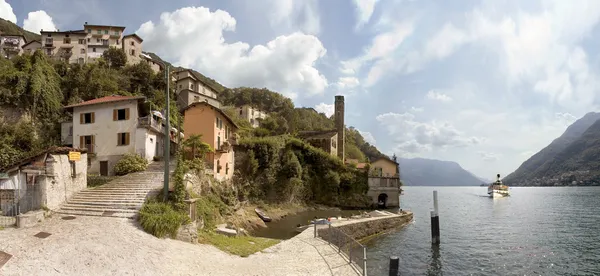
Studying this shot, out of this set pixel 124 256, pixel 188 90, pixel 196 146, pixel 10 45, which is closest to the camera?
pixel 124 256

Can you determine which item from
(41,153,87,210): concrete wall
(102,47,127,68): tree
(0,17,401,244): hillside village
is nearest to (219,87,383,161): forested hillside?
(0,17,401,244): hillside village

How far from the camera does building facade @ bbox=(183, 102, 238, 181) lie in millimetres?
35344

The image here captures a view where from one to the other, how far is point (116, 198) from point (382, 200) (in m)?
47.3

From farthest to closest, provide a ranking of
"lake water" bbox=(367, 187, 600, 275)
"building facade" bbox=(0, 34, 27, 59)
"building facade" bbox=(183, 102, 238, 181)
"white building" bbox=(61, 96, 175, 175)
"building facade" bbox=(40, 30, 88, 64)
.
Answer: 1. "building facade" bbox=(0, 34, 27, 59)
2. "building facade" bbox=(40, 30, 88, 64)
3. "building facade" bbox=(183, 102, 238, 181)
4. "white building" bbox=(61, 96, 175, 175)
5. "lake water" bbox=(367, 187, 600, 275)

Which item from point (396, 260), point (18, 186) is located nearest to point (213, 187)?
point (18, 186)

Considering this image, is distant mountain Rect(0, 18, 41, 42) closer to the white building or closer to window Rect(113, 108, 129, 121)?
the white building

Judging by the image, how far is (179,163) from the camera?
800 inches

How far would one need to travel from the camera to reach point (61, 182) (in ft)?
63.9

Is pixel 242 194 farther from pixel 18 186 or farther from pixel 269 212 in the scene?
→ pixel 18 186

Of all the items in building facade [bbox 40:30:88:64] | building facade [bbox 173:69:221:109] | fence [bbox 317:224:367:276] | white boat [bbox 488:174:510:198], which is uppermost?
building facade [bbox 40:30:88:64]

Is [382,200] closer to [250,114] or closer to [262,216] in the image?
[262,216]

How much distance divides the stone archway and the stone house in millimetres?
46958

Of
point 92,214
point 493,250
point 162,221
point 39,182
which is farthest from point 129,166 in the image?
point 493,250

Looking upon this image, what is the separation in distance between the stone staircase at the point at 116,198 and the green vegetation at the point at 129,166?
10.6 ft
